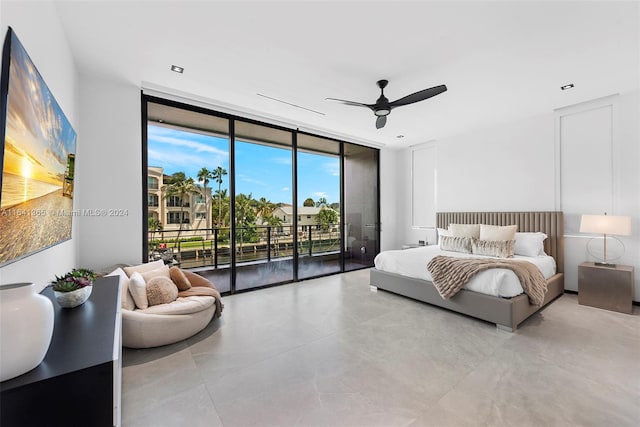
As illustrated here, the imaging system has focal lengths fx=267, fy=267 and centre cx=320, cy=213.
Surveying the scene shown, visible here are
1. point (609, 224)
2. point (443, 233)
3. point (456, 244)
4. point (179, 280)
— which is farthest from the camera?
point (443, 233)

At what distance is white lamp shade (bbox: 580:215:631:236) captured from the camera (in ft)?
11.0

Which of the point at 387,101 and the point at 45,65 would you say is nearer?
the point at 45,65

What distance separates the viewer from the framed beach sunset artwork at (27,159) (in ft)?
3.92

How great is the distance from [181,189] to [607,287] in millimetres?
6251

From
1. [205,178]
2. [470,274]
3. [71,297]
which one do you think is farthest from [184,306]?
[470,274]

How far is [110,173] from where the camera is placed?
10.5 ft

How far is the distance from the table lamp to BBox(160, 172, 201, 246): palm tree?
574cm

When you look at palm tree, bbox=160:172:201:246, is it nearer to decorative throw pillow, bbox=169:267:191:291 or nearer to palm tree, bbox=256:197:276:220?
palm tree, bbox=256:197:276:220

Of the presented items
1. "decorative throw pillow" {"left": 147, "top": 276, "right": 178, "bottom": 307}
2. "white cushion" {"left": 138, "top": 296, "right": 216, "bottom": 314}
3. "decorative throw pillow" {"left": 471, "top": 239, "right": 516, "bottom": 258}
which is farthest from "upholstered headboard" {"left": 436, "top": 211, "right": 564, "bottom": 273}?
"decorative throw pillow" {"left": 147, "top": 276, "right": 178, "bottom": 307}

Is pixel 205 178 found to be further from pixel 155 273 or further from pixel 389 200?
pixel 389 200

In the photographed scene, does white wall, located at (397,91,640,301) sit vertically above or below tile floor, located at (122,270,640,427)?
above

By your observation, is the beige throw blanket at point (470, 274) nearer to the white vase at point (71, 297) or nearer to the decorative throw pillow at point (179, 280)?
the decorative throw pillow at point (179, 280)

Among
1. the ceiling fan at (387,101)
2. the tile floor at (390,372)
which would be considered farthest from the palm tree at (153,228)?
the ceiling fan at (387,101)

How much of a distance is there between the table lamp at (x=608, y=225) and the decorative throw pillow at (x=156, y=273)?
17.7ft
